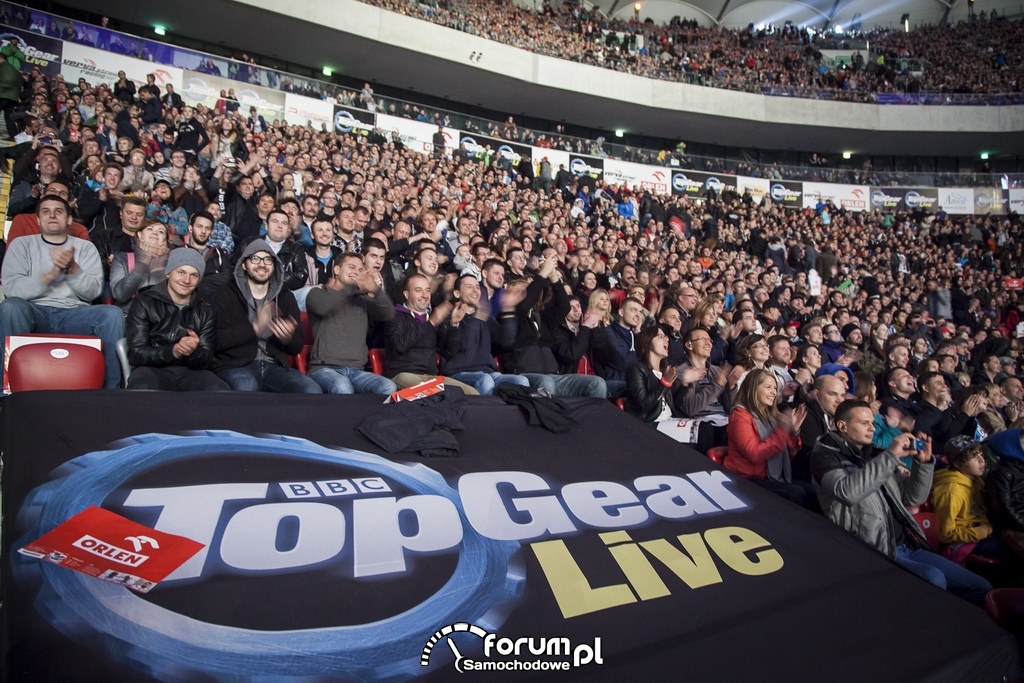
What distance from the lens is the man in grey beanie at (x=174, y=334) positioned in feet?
10.9

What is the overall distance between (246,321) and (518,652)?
2754mm

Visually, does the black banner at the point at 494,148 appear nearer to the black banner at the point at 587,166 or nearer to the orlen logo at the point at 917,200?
the black banner at the point at 587,166

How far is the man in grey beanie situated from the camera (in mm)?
3334

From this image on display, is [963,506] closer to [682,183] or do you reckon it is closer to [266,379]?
[266,379]

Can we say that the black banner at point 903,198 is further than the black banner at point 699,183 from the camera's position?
Yes

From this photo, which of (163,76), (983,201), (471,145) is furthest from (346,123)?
(983,201)

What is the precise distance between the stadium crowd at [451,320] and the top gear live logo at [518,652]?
180cm

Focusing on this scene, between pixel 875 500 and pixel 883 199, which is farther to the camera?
pixel 883 199

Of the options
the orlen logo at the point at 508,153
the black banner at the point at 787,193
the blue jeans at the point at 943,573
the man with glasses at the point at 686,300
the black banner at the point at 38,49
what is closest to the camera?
the blue jeans at the point at 943,573

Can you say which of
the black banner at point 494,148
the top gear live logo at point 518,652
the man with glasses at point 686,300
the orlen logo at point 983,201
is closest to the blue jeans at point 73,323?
the top gear live logo at point 518,652

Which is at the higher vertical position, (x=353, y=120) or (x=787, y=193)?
(x=353, y=120)

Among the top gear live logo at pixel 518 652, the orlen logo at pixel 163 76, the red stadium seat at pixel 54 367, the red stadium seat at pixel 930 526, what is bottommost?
the red stadium seat at pixel 930 526

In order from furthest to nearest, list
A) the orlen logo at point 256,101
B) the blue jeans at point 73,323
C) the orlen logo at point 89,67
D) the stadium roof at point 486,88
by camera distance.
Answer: the stadium roof at point 486,88, the orlen logo at point 256,101, the orlen logo at point 89,67, the blue jeans at point 73,323

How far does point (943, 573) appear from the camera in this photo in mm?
3051
